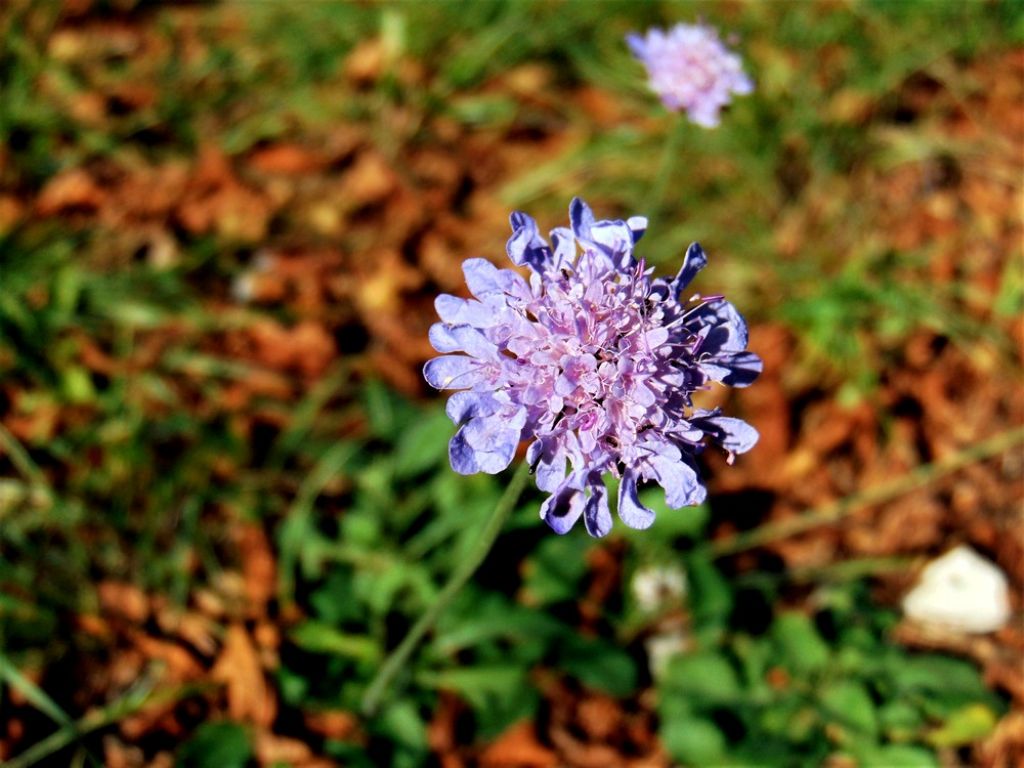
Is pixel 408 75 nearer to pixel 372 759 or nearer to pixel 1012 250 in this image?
pixel 1012 250

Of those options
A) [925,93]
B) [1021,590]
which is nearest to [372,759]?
[1021,590]

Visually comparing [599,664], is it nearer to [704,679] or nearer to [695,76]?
[704,679]

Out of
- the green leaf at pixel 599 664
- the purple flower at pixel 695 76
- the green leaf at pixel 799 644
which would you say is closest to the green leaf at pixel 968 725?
the green leaf at pixel 799 644

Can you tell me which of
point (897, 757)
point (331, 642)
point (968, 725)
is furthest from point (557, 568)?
point (968, 725)

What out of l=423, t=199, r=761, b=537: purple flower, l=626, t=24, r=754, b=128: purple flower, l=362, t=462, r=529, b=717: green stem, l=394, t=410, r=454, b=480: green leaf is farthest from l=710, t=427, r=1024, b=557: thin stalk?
l=423, t=199, r=761, b=537: purple flower

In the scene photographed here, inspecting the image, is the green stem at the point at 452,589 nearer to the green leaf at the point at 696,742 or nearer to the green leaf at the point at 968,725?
the green leaf at the point at 696,742
